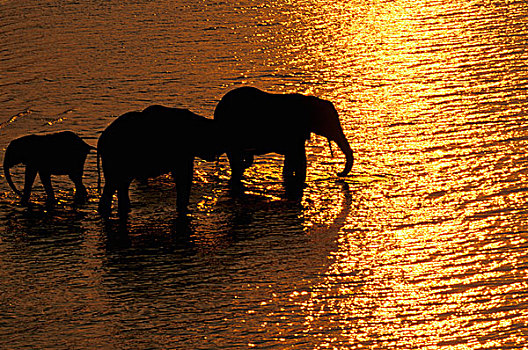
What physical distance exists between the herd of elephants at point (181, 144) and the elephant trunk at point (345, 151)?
0.05ft

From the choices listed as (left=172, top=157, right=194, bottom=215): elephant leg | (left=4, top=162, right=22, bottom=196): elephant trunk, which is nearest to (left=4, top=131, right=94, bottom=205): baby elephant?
(left=4, top=162, right=22, bottom=196): elephant trunk

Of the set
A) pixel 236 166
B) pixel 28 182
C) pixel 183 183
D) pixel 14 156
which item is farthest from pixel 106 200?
pixel 236 166

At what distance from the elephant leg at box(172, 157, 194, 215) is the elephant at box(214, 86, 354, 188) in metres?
0.96

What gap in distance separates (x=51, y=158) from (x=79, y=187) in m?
0.60

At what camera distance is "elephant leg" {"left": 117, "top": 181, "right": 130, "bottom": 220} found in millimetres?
15141

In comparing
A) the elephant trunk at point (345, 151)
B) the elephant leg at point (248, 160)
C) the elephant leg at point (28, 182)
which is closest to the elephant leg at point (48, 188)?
the elephant leg at point (28, 182)

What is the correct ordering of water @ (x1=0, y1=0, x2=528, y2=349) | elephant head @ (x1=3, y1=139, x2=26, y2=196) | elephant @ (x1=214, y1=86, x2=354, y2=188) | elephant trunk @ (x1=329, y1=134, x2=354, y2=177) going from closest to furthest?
water @ (x1=0, y1=0, x2=528, y2=349)
elephant head @ (x1=3, y1=139, x2=26, y2=196)
elephant @ (x1=214, y1=86, x2=354, y2=188)
elephant trunk @ (x1=329, y1=134, x2=354, y2=177)

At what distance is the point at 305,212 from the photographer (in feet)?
49.8

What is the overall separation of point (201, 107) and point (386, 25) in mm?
7942

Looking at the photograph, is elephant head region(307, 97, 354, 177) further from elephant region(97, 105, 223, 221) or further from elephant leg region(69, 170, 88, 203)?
elephant leg region(69, 170, 88, 203)

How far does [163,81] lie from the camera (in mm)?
22625

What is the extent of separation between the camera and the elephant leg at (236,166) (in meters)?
16.2

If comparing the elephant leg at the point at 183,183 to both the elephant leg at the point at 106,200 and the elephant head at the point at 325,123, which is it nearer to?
the elephant leg at the point at 106,200

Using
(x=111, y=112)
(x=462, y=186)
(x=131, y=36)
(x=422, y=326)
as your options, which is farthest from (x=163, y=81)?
(x=422, y=326)
